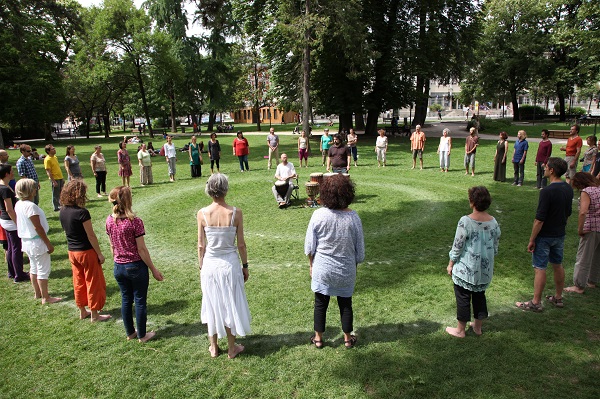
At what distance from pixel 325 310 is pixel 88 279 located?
3063 millimetres

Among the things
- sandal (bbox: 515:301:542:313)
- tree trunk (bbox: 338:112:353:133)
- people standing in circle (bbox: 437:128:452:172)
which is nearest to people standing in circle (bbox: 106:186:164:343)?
sandal (bbox: 515:301:542:313)

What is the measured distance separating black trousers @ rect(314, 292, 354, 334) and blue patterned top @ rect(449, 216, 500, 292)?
1.36m

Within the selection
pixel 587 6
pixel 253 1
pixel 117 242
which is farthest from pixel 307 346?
pixel 587 6

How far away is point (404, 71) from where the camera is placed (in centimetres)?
2977

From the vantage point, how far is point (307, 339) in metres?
5.04

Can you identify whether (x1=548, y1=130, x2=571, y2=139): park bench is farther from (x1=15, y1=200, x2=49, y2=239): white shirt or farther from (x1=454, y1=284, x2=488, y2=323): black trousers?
(x1=15, y1=200, x2=49, y2=239): white shirt

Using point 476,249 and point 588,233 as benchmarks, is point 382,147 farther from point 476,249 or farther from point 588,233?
point 476,249

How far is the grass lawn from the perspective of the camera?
418 centimetres

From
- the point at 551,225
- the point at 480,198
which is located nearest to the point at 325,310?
the point at 480,198

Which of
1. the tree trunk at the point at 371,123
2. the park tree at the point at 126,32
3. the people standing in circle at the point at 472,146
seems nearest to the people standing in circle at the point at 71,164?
the people standing in circle at the point at 472,146

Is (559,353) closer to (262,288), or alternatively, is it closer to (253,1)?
(262,288)

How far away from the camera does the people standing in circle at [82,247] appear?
196 inches

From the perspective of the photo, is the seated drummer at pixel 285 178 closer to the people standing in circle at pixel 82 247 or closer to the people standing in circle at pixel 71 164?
the people standing in circle at pixel 71 164

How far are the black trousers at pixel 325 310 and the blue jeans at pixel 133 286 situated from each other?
77.9 inches
